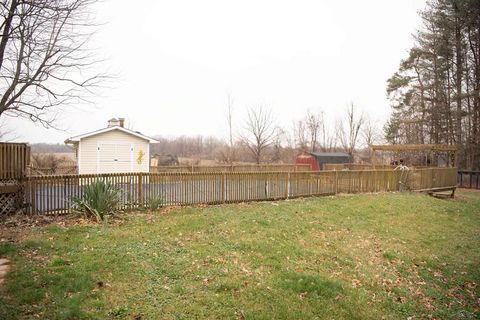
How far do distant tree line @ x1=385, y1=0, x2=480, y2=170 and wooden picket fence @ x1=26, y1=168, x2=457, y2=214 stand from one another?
1465 cm

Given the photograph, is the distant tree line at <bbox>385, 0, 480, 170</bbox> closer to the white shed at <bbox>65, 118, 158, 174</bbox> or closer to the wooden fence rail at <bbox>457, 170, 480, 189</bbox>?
the wooden fence rail at <bbox>457, 170, 480, 189</bbox>

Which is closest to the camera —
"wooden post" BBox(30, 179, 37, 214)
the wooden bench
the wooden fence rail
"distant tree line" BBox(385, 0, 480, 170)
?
"wooden post" BBox(30, 179, 37, 214)

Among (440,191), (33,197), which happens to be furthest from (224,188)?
(440,191)

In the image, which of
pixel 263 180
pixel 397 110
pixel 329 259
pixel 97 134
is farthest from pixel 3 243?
pixel 397 110

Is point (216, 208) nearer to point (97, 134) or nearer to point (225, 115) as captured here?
point (97, 134)

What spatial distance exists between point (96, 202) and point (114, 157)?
10.7 metres

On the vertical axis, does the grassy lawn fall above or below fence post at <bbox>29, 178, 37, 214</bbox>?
below

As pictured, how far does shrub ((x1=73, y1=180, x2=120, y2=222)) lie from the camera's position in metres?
8.74

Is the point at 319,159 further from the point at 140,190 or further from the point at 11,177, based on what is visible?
the point at 11,177

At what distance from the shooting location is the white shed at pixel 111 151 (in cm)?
1820

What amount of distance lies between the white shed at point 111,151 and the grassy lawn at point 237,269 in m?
10.4

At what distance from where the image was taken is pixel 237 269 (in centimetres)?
588

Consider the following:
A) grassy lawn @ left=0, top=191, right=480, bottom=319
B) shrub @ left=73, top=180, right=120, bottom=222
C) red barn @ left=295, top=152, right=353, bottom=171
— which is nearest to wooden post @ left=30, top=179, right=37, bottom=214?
shrub @ left=73, top=180, right=120, bottom=222

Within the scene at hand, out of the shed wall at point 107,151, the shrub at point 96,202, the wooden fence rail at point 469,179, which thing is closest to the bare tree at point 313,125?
the wooden fence rail at point 469,179
